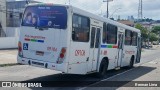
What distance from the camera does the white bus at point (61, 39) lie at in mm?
11562

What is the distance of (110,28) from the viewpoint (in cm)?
1589

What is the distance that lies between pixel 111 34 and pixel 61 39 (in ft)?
16.7

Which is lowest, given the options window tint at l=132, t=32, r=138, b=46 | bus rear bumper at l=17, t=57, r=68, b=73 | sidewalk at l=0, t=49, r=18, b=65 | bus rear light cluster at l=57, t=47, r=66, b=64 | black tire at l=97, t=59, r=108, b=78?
sidewalk at l=0, t=49, r=18, b=65

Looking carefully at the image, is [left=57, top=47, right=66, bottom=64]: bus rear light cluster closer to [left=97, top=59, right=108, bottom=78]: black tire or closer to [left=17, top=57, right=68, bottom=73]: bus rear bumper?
[left=17, top=57, right=68, bottom=73]: bus rear bumper

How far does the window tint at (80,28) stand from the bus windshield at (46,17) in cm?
51

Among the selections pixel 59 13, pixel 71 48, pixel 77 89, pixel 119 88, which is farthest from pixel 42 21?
pixel 119 88

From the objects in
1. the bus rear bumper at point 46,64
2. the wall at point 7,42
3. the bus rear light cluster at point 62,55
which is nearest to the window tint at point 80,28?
the bus rear light cluster at point 62,55

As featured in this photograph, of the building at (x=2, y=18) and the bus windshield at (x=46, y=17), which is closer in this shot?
the bus windshield at (x=46, y=17)

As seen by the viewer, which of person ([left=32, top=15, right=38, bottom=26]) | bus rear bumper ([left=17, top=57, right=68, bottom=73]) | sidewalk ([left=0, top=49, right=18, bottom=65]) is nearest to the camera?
bus rear bumper ([left=17, top=57, right=68, bottom=73])

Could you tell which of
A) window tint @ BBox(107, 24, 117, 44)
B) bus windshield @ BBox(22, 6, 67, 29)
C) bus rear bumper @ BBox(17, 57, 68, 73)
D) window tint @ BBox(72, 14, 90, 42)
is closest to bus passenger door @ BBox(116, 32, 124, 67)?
window tint @ BBox(107, 24, 117, 44)

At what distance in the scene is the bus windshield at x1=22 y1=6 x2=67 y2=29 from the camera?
11726mm

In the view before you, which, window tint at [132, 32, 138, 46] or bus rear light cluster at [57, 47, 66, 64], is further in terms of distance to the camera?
window tint at [132, 32, 138, 46]

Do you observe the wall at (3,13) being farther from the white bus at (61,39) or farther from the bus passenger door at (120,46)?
the white bus at (61,39)

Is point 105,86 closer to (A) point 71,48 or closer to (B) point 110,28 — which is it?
(A) point 71,48
